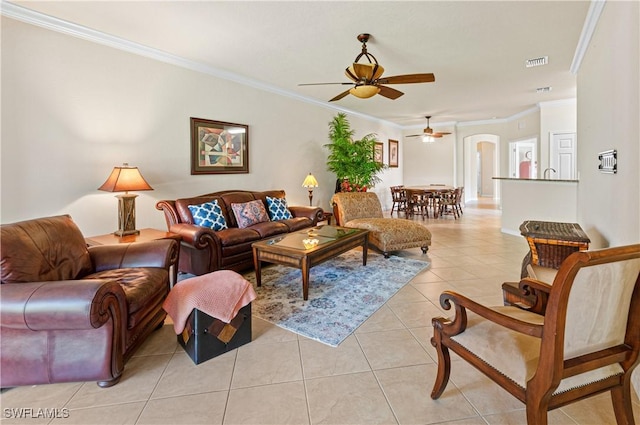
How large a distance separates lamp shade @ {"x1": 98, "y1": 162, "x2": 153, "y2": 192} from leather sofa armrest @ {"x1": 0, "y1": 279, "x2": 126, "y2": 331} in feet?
5.49

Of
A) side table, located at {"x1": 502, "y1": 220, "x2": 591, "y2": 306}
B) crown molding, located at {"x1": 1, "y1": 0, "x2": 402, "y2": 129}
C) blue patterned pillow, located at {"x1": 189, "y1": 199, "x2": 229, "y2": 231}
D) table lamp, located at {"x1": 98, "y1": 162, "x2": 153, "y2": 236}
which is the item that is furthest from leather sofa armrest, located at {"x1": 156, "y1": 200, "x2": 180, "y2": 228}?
side table, located at {"x1": 502, "y1": 220, "x2": 591, "y2": 306}

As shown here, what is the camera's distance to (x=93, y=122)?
352 cm

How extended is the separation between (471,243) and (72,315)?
5.49 metres

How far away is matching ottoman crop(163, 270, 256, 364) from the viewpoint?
2.16 meters

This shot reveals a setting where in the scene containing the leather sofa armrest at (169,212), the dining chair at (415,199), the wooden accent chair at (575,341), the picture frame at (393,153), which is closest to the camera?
the wooden accent chair at (575,341)

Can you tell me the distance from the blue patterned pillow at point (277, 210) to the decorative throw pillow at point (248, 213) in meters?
0.22

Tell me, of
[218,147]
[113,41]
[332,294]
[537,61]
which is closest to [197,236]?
[332,294]

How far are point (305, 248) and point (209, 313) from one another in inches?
50.9

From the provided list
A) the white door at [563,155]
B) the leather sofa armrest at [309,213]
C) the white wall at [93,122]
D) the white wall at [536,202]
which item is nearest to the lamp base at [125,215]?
the white wall at [93,122]

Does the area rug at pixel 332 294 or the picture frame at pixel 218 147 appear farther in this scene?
the picture frame at pixel 218 147

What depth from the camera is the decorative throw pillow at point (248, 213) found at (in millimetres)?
4461

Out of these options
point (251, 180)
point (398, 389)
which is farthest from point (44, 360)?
point (251, 180)

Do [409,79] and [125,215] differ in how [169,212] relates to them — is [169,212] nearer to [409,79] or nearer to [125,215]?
[125,215]

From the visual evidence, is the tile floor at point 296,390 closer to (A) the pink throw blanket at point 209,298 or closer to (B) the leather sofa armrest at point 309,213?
(A) the pink throw blanket at point 209,298
